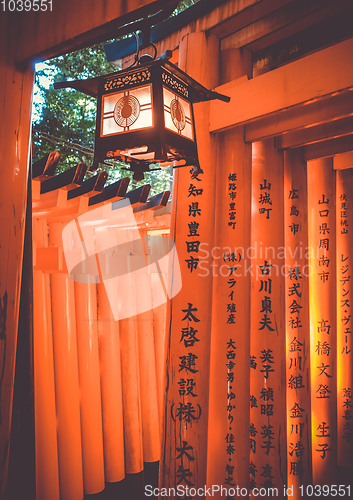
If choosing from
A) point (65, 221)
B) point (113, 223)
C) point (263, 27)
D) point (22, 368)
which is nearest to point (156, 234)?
point (113, 223)

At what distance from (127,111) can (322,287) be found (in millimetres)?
3820

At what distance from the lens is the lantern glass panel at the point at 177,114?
94.6 inches

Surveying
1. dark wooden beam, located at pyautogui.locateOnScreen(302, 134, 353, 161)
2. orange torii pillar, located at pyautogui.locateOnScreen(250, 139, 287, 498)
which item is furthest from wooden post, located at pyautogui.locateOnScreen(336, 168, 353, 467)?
orange torii pillar, located at pyautogui.locateOnScreen(250, 139, 287, 498)

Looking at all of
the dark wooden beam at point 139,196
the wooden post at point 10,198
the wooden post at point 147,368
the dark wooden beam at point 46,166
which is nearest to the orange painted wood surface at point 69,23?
the wooden post at point 10,198

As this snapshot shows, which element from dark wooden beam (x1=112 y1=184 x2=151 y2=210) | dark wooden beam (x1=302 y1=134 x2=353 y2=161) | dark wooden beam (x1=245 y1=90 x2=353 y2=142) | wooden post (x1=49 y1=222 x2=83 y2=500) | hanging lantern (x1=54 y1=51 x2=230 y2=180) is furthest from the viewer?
wooden post (x1=49 y1=222 x2=83 y2=500)

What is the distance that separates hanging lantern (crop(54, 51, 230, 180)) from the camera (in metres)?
2.31

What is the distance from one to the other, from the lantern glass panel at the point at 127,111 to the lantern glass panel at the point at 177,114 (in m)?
0.13

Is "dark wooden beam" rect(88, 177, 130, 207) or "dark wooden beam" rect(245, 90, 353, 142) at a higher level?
"dark wooden beam" rect(245, 90, 353, 142)

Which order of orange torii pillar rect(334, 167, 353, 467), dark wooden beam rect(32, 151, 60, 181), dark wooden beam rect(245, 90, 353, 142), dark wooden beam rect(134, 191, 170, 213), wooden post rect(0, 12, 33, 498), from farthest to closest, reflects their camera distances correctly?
1. orange torii pillar rect(334, 167, 353, 467)
2. dark wooden beam rect(134, 191, 170, 213)
3. dark wooden beam rect(32, 151, 60, 181)
4. dark wooden beam rect(245, 90, 353, 142)
5. wooden post rect(0, 12, 33, 498)

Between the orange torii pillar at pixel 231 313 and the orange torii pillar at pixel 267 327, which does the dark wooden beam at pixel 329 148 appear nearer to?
the orange torii pillar at pixel 267 327

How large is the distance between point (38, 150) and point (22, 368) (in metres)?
7.29

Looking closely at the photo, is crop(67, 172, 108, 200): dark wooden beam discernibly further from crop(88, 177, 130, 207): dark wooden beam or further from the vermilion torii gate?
the vermilion torii gate

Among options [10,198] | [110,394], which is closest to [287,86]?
[10,198]

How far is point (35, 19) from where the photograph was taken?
182 cm
